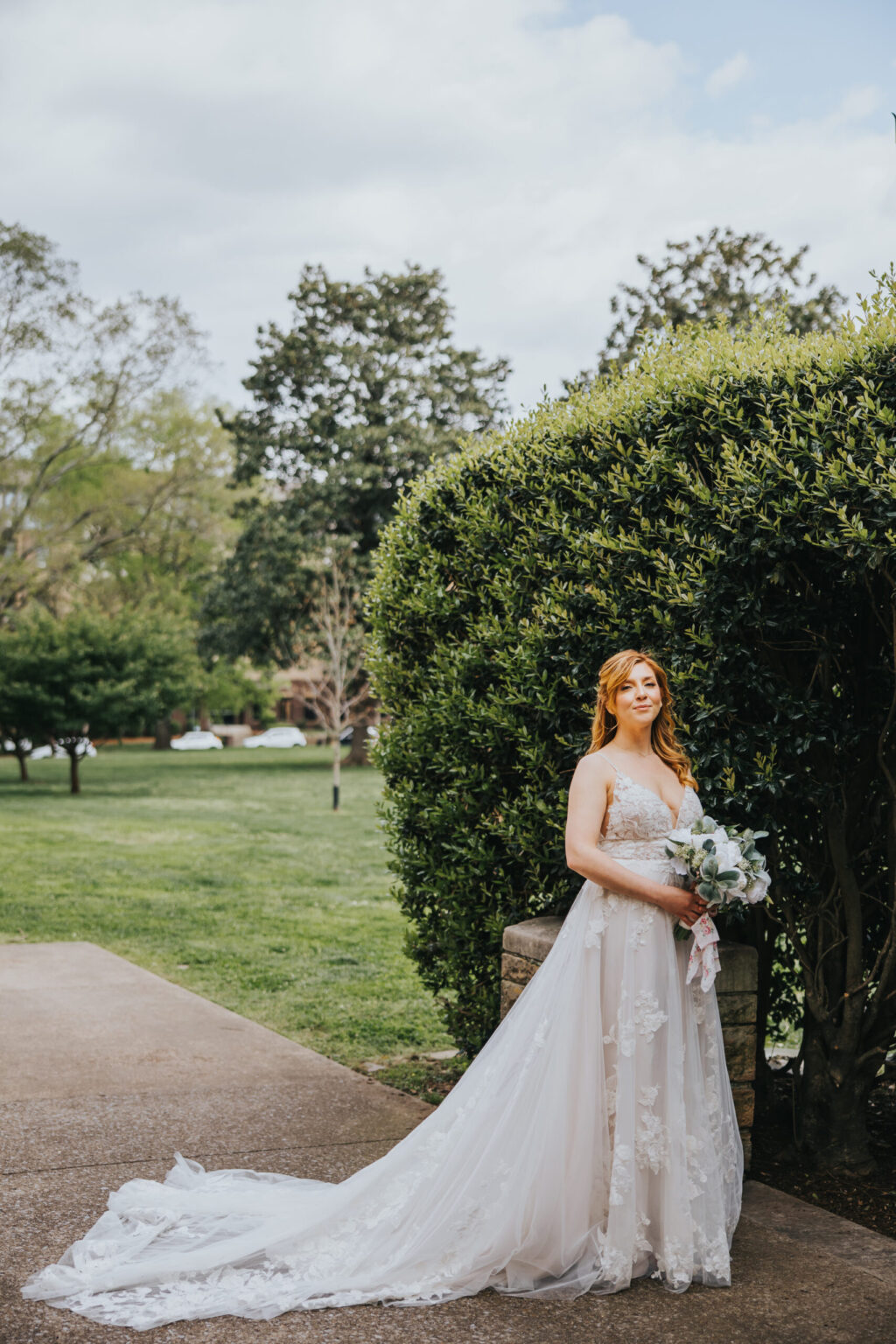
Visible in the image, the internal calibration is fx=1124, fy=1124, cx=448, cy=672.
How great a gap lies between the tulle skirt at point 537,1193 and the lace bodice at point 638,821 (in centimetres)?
7

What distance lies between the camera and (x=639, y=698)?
13.6ft

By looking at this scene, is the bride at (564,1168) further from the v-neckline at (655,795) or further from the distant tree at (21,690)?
the distant tree at (21,690)

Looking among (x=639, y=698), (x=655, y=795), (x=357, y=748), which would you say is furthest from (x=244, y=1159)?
(x=357, y=748)

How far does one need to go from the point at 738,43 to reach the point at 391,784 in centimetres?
666

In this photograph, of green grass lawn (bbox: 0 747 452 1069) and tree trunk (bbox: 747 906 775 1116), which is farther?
green grass lawn (bbox: 0 747 452 1069)

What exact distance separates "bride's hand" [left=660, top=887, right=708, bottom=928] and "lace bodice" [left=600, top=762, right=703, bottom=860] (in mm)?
152

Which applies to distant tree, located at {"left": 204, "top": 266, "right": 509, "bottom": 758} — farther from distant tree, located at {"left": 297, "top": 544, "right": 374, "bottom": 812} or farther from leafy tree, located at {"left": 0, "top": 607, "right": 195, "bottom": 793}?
leafy tree, located at {"left": 0, "top": 607, "right": 195, "bottom": 793}

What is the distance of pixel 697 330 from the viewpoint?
17.3 ft

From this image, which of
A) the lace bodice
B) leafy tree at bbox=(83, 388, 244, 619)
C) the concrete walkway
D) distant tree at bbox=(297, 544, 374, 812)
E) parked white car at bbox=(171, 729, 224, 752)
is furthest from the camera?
parked white car at bbox=(171, 729, 224, 752)

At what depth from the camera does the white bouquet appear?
381cm

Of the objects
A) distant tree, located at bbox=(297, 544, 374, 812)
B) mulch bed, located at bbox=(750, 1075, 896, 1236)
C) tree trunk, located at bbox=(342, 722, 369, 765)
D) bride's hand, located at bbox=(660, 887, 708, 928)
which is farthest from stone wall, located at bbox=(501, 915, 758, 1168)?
tree trunk, located at bbox=(342, 722, 369, 765)

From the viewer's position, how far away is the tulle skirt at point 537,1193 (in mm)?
3695

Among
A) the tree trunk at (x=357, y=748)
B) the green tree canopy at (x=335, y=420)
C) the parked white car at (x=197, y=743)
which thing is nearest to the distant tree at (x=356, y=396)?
the green tree canopy at (x=335, y=420)

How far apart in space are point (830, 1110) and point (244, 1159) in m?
2.61
